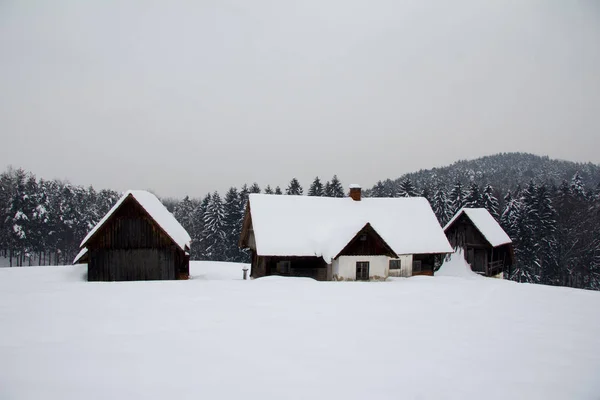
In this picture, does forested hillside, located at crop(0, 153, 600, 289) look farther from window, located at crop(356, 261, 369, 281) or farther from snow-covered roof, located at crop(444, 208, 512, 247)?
window, located at crop(356, 261, 369, 281)

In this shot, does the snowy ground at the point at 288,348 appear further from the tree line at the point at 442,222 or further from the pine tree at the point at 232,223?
the pine tree at the point at 232,223

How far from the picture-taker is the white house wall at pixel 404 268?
27.5 meters

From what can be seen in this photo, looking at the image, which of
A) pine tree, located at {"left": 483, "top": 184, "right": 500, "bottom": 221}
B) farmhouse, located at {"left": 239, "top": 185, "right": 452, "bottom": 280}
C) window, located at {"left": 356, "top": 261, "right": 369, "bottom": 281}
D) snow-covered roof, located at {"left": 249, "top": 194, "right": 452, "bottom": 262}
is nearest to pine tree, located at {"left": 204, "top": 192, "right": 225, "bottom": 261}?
farmhouse, located at {"left": 239, "top": 185, "right": 452, "bottom": 280}

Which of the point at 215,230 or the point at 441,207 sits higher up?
the point at 441,207

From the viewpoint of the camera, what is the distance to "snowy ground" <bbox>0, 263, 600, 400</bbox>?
249 inches

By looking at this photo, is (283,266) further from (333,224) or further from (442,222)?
(442,222)

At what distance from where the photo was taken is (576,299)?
16703mm

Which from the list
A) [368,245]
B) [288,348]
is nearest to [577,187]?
[368,245]

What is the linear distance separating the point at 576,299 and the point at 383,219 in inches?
580

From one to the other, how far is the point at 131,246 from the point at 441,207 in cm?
5396

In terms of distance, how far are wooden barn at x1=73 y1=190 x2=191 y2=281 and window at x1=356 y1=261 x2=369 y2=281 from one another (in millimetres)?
12034

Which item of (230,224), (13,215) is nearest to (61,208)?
(13,215)

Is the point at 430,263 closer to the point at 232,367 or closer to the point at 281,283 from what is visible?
the point at 281,283

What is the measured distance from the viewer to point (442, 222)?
6144 cm
